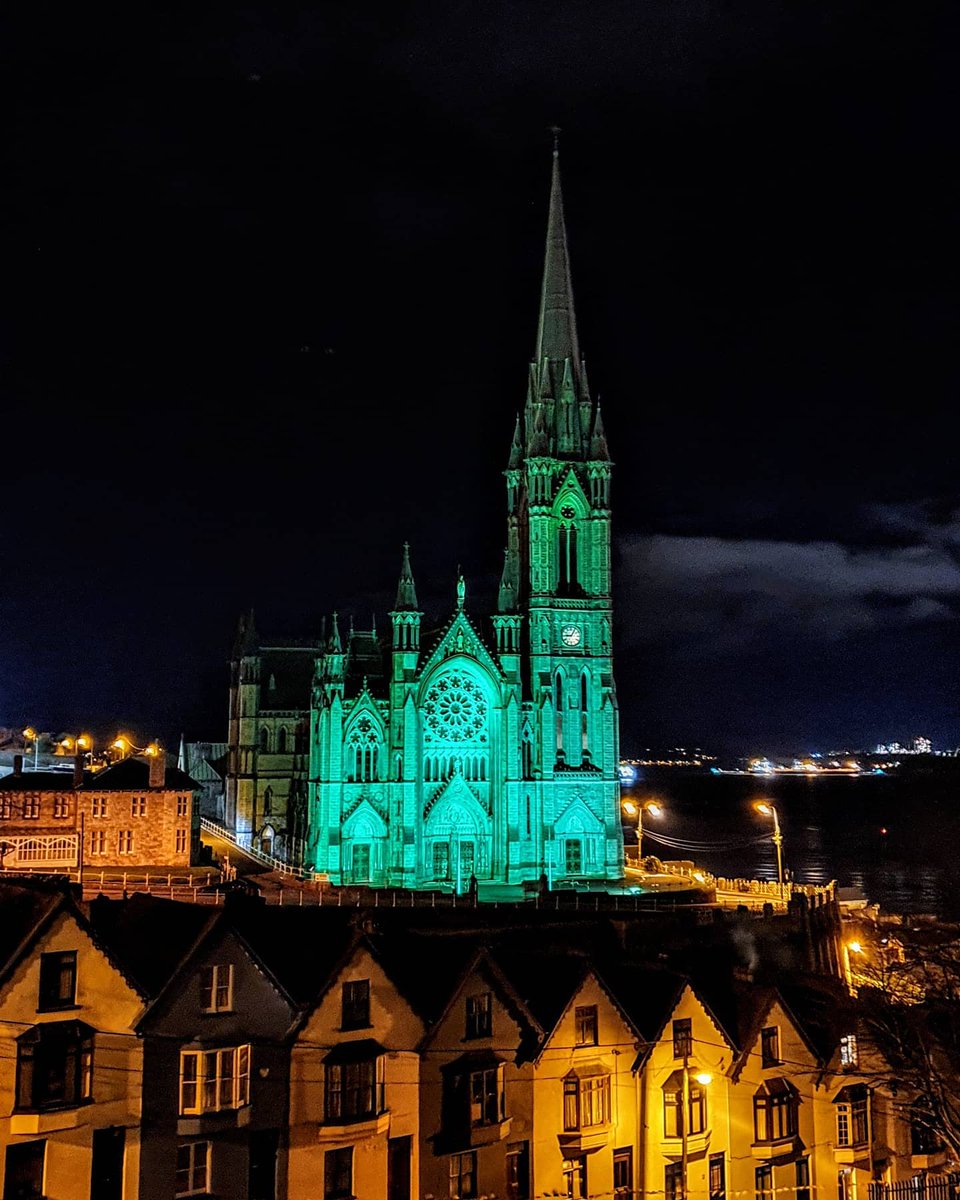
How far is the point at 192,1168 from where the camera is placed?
32.6 metres

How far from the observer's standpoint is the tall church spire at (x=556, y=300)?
96375 mm

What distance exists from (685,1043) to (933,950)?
13387 mm

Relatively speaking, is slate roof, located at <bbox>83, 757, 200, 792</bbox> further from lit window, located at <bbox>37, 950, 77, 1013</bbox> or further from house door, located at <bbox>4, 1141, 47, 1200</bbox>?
house door, located at <bbox>4, 1141, 47, 1200</bbox>

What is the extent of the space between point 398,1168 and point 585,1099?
600 cm

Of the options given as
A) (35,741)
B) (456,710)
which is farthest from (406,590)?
(35,741)

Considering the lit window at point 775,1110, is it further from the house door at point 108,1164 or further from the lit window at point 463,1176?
the house door at point 108,1164

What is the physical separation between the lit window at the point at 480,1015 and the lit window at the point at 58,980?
1136cm

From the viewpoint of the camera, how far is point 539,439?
90375mm

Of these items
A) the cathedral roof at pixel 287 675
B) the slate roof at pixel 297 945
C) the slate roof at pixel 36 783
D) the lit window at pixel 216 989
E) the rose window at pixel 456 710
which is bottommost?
the lit window at pixel 216 989

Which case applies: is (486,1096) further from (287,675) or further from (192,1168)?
(287,675)

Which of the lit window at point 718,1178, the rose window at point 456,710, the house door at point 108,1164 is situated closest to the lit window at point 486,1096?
the lit window at point 718,1178

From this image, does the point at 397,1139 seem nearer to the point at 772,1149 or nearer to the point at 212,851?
the point at 772,1149

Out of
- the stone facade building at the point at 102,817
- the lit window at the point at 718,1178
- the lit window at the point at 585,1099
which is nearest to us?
the lit window at the point at 585,1099

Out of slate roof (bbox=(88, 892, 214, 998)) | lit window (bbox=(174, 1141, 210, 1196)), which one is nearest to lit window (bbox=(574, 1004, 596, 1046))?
lit window (bbox=(174, 1141, 210, 1196))
